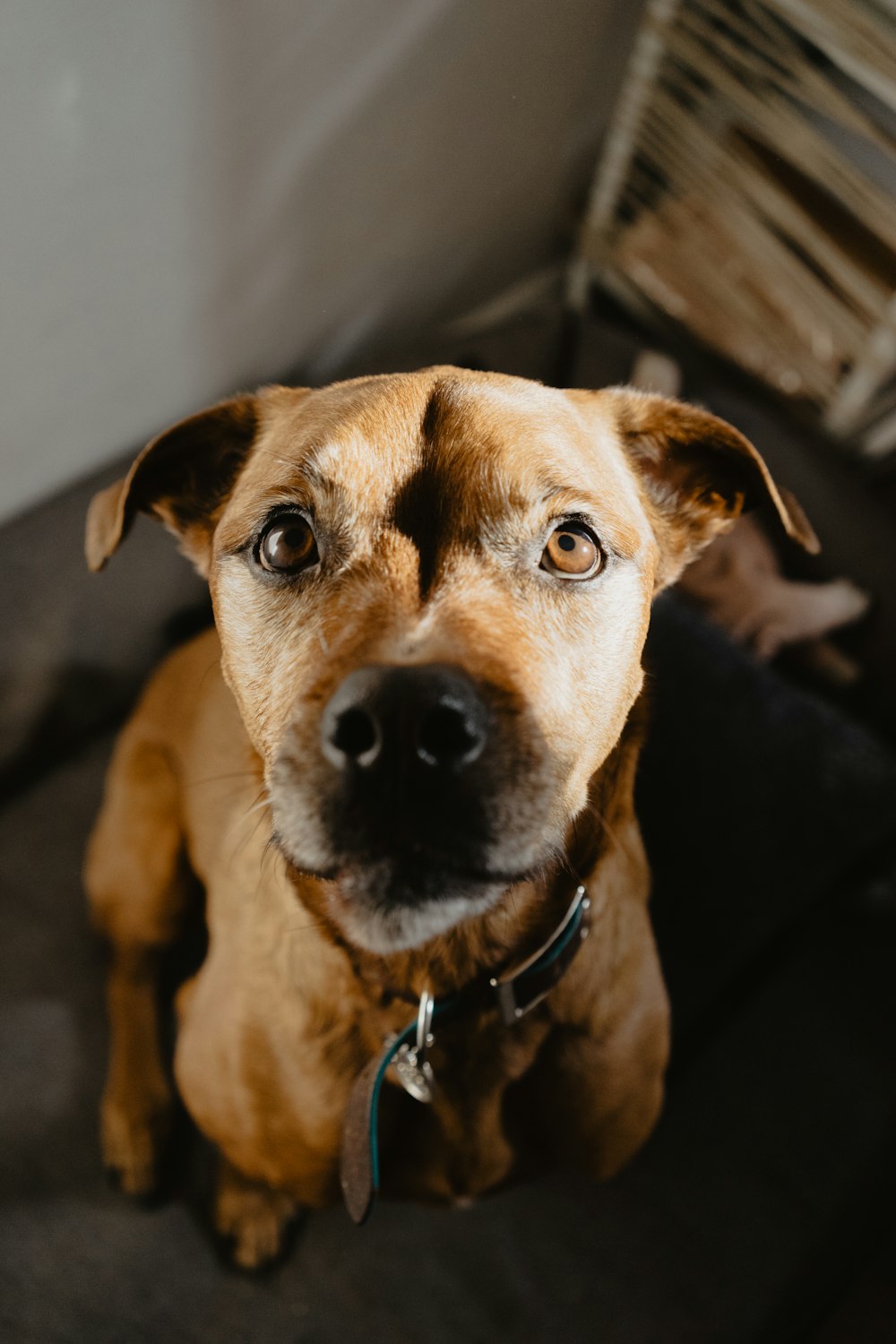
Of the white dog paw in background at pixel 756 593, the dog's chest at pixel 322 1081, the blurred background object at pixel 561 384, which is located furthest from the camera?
the white dog paw in background at pixel 756 593

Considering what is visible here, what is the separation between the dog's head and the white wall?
0.49 metres

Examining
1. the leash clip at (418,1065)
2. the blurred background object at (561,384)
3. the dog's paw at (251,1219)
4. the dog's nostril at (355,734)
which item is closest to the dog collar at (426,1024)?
the leash clip at (418,1065)

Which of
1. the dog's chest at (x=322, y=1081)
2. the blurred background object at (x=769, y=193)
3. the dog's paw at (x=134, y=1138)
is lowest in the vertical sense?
the dog's paw at (x=134, y=1138)

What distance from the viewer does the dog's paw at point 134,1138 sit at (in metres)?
1.79

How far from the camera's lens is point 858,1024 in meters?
1.72

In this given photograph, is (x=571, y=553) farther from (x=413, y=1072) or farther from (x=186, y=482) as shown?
(x=413, y=1072)

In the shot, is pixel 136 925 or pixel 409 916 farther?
pixel 136 925

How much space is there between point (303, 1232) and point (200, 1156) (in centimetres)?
31

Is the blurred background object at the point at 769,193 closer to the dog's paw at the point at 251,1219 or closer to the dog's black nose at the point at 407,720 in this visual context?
the dog's black nose at the point at 407,720

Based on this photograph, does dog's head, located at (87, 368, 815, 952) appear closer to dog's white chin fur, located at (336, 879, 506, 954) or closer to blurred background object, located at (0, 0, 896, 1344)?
dog's white chin fur, located at (336, 879, 506, 954)

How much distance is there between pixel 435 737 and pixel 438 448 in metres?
0.38

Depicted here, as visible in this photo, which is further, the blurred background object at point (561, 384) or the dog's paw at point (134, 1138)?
the dog's paw at point (134, 1138)

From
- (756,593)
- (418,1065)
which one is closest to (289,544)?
(418,1065)

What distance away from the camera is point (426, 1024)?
1.09m
